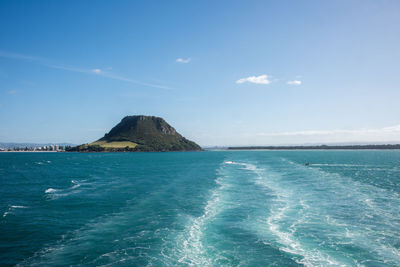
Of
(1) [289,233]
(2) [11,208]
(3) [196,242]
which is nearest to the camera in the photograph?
(3) [196,242]

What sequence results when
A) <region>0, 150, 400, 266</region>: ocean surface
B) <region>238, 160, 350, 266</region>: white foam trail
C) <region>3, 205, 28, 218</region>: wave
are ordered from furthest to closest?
<region>3, 205, 28, 218</region>: wave → <region>0, 150, 400, 266</region>: ocean surface → <region>238, 160, 350, 266</region>: white foam trail

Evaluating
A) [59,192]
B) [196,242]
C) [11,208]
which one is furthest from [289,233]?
[59,192]

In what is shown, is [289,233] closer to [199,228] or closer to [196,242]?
[199,228]

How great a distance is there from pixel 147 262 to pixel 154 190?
29123 millimetres

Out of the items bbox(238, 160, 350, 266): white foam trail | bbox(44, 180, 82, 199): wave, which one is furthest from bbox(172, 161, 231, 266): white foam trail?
bbox(44, 180, 82, 199): wave

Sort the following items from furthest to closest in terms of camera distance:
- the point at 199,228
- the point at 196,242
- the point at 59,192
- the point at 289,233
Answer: the point at 59,192 → the point at 199,228 → the point at 289,233 → the point at 196,242

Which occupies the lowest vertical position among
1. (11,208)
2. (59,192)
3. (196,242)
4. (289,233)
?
(196,242)

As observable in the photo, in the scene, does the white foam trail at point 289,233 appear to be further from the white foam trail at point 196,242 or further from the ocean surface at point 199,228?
the white foam trail at point 196,242

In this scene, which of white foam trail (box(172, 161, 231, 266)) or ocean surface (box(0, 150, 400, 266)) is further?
ocean surface (box(0, 150, 400, 266))

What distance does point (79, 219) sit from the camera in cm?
2955

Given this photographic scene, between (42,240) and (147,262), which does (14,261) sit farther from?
(147,262)

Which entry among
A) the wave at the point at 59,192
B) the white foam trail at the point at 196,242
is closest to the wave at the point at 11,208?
the wave at the point at 59,192

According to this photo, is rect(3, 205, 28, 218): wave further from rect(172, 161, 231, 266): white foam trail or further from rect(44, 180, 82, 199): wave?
rect(172, 161, 231, 266): white foam trail

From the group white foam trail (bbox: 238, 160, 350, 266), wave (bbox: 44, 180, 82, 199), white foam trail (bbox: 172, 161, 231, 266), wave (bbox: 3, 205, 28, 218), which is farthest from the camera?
wave (bbox: 44, 180, 82, 199)
